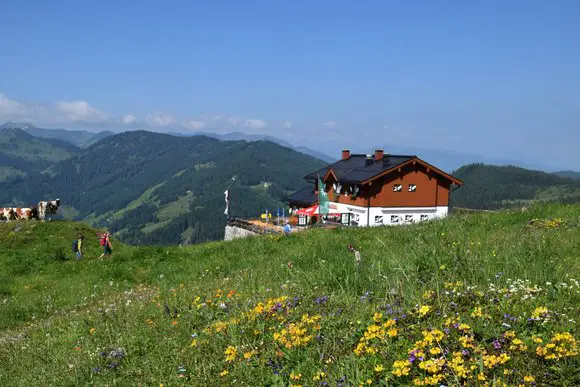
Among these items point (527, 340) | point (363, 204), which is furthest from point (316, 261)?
point (363, 204)

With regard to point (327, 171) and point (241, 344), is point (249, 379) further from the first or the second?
point (327, 171)

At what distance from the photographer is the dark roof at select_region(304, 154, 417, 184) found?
67925 mm

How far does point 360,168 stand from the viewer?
72625mm

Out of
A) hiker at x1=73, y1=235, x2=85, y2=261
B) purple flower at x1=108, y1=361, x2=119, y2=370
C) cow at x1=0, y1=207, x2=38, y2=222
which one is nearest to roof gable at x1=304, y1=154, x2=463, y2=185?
cow at x1=0, y1=207, x2=38, y2=222

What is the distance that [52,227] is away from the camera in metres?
31.5

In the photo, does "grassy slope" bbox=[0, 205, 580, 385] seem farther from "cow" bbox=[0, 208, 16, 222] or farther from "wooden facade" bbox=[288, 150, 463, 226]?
"wooden facade" bbox=[288, 150, 463, 226]

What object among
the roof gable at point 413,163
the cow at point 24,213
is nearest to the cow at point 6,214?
the cow at point 24,213

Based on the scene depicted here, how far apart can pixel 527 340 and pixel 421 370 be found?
108 cm

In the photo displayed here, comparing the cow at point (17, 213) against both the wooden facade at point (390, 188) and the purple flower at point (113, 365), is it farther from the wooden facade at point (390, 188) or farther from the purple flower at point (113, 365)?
the wooden facade at point (390, 188)

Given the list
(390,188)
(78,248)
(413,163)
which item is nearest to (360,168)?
(390,188)

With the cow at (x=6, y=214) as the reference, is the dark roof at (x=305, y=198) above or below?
above

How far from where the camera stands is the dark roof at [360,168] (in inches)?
2674

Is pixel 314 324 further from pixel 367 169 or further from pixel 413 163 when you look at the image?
pixel 413 163

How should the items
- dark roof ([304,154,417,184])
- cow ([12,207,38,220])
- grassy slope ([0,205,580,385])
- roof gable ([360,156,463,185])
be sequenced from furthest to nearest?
dark roof ([304,154,417,184])
roof gable ([360,156,463,185])
cow ([12,207,38,220])
grassy slope ([0,205,580,385])
